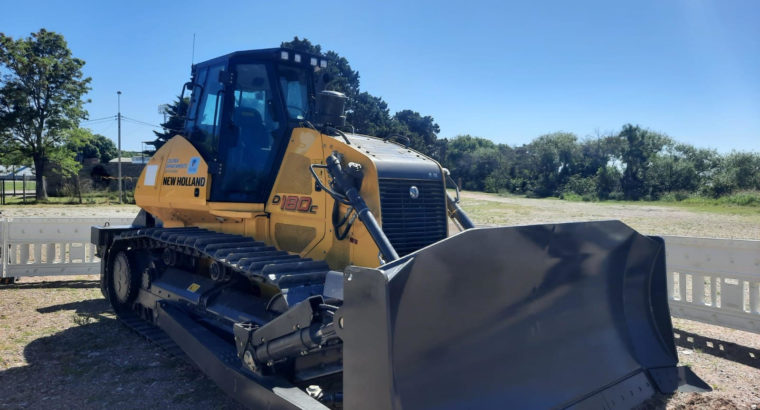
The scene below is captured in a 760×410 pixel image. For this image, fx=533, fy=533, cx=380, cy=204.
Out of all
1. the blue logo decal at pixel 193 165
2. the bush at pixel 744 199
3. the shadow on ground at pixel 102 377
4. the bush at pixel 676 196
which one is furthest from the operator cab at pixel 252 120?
the bush at pixel 676 196

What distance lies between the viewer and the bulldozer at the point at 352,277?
2814 millimetres

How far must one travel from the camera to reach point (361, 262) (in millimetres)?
4340

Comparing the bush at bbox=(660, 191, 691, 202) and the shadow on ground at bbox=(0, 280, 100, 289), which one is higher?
the bush at bbox=(660, 191, 691, 202)

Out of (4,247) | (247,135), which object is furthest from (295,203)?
(4,247)

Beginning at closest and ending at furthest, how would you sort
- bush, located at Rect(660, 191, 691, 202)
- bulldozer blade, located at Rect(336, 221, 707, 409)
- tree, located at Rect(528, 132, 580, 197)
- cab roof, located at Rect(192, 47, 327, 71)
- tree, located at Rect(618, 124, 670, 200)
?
bulldozer blade, located at Rect(336, 221, 707, 409) < cab roof, located at Rect(192, 47, 327, 71) < bush, located at Rect(660, 191, 691, 202) < tree, located at Rect(618, 124, 670, 200) < tree, located at Rect(528, 132, 580, 197)

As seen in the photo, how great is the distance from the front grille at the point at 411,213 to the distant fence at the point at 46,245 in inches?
276

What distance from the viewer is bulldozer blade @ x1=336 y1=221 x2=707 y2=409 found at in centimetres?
270

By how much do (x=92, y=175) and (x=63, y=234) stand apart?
3854 centimetres

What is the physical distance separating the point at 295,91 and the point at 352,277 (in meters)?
3.25

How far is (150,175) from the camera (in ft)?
21.8

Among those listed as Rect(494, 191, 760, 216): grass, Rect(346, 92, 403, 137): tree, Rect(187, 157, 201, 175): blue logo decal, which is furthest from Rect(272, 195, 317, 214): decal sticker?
Result: Rect(494, 191, 760, 216): grass

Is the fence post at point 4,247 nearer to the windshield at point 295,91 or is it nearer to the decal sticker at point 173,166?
the decal sticker at point 173,166

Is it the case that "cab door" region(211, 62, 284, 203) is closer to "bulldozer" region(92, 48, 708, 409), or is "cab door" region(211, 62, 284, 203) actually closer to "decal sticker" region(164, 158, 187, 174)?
"bulldozer" region(92, 48, 708, 409)

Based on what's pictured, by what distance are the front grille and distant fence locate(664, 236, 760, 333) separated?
3884 mm
